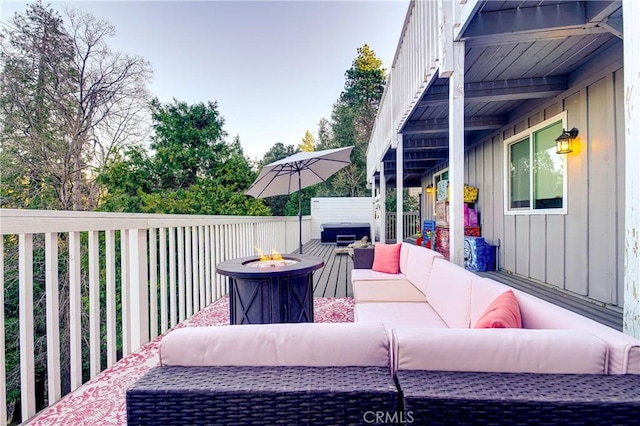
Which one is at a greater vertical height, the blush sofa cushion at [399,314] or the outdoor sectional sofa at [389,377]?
the outdoor sectional sofa at [389,377]

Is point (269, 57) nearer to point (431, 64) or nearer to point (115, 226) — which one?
point (431, 64)

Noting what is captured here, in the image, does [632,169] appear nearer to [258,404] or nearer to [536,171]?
[258,404]

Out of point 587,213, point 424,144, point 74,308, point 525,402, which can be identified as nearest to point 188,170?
point 424,144

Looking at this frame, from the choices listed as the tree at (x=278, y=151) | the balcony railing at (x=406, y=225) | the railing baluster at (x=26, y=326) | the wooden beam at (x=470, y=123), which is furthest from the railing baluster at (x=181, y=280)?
the tree at (x=278, y=151)

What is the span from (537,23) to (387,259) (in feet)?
8.78

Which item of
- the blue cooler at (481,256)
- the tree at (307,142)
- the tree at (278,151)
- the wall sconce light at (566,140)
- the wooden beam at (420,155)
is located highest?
the tree at (307,142)

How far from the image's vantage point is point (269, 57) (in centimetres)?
1209

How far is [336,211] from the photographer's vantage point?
13195 millimetres

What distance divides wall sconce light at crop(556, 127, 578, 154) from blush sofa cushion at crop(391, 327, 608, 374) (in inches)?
140

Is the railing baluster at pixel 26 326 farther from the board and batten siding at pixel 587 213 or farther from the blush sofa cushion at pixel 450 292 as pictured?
the board and batten siding at pixel 587 213

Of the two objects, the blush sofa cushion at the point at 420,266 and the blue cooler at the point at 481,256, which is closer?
the blush sofa cushion at the point at 420,266

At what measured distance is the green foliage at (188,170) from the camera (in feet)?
36.2

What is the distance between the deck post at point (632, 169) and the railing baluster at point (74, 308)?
285 cm

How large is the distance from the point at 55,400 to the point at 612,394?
259 cm
